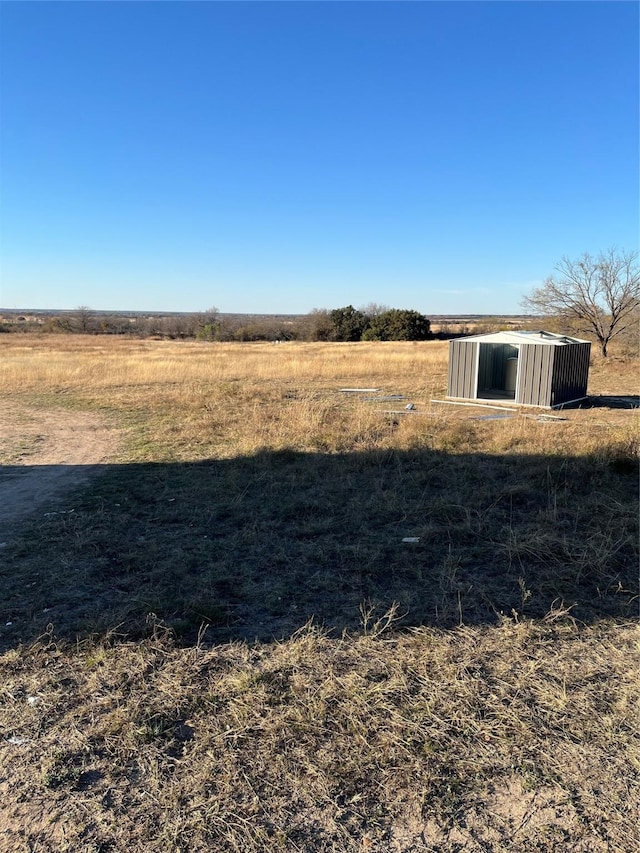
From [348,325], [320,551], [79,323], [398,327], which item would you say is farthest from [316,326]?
[320,551]

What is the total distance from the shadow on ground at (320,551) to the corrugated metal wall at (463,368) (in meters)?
7.79

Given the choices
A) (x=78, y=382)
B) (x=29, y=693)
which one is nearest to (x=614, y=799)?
(x=29, y=693)

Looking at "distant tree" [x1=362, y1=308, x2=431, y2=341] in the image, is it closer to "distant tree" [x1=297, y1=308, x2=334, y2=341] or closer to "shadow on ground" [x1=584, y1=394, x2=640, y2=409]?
"distant tree" [x1=297, y1=308, x2=334, y2=341]

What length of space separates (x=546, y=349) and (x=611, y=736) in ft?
39.4

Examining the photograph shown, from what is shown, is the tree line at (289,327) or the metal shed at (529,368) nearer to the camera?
the metal shed at (529,368)

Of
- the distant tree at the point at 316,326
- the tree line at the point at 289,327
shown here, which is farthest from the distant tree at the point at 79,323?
the distant tree at the point at 316,326

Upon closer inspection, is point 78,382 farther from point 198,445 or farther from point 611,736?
point 611,736

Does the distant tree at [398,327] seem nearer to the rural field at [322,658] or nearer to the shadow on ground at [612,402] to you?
the shadow on ground at [612,402]

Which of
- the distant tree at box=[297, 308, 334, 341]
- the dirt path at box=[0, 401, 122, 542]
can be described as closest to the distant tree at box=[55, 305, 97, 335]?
the distant tree at box=[297, 308, 334, 341]

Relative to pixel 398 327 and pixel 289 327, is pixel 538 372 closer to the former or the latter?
pixel 398 327

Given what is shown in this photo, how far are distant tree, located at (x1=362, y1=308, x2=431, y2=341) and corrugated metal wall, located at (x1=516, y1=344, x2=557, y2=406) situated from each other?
3507cm

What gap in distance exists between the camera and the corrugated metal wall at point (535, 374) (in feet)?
44.0

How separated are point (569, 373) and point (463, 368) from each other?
8.53ft

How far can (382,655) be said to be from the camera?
3119mm
